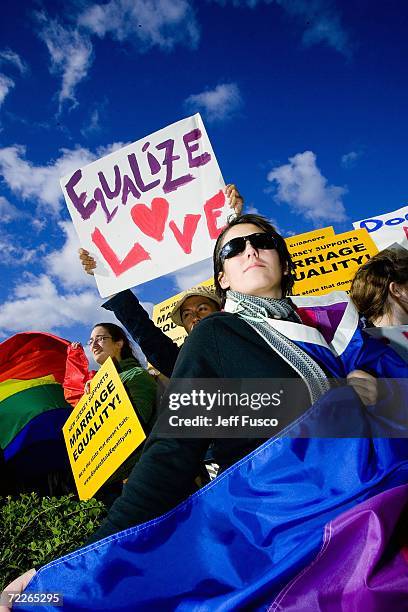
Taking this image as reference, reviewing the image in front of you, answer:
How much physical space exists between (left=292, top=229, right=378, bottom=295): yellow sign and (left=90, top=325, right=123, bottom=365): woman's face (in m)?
1.67

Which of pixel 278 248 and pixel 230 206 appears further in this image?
pixel 230 206

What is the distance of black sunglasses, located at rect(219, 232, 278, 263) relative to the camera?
1.76 metres

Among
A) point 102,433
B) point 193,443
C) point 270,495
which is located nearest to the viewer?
point 270,495

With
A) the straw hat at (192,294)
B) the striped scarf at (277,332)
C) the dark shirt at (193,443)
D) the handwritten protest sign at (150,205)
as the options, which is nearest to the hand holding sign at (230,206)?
the handwritten protest sign at (150,205)

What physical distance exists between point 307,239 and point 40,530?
140 inches

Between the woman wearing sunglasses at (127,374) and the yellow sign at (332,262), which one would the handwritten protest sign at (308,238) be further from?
the woman wearing sunglasses at (127,374)

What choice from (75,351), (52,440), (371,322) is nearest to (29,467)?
(52,440)

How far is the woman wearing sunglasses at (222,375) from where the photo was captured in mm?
1188

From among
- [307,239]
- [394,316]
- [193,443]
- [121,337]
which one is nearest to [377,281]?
[394,316]

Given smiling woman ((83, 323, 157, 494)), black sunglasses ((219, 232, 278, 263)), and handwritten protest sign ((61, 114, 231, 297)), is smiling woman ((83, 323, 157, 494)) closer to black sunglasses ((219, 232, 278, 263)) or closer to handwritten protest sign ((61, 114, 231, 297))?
handwritten protest sign ((61, 114, 231, 297))

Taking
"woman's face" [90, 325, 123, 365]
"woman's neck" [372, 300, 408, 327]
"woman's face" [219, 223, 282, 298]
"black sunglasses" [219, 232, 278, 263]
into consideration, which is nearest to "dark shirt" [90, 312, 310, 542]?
"woman's face" [219, 223, 282, 298]

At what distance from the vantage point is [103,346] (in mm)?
3842

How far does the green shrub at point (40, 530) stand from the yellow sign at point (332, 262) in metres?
2.88

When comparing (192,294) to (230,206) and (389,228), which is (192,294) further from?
(389,228)
